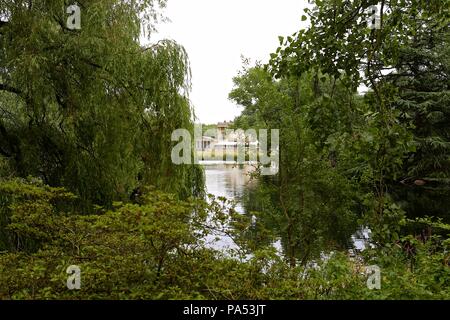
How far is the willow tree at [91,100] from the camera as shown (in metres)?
5.66

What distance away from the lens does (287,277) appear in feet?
10.8

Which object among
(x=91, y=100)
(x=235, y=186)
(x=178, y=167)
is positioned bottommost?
(x=235, y=186)

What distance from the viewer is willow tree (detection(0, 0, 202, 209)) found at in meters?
5.66

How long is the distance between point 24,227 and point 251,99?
10.8ft

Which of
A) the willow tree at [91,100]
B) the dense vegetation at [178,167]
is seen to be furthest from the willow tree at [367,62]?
the willow tree at [91,100]

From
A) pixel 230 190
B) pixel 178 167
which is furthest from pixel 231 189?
pixel 178 167

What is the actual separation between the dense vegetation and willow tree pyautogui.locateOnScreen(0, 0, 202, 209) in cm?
2

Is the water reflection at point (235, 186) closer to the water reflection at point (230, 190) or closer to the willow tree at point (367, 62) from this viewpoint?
the water reflection at point (230, 190)

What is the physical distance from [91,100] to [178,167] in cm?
156

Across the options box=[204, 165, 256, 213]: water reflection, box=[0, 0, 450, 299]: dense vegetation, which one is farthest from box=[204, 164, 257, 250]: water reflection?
box=[0, 0, 450, 299]: dense vegetation

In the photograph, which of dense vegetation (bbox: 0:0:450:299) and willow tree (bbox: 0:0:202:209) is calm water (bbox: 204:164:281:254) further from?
willow tree (bbox: 0:0:202:209)

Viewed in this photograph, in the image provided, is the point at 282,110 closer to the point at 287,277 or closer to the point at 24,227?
the point at 287,277

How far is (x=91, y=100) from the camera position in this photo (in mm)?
5910

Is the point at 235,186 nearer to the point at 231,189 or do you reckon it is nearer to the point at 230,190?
the point at 231,189
